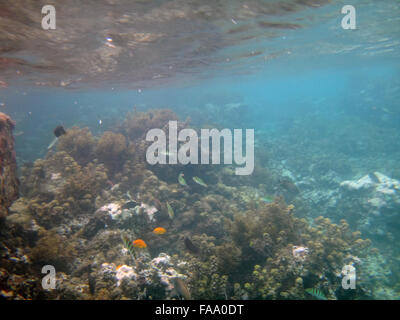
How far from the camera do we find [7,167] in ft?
22.3

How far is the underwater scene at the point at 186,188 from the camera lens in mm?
5023

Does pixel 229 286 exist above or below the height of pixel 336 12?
below

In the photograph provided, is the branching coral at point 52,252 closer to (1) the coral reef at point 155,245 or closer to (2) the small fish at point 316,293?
(1) the coral reef at point 155,245

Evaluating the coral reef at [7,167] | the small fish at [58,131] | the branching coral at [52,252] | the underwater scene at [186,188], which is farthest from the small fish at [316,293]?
the small fish at [58,131]

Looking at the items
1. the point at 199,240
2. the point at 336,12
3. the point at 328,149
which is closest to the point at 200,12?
the point at 336,12

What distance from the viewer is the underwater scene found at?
5.02m

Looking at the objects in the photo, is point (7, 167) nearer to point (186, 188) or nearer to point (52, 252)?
point (52, 252)

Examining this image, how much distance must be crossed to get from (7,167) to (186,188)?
23.0ft

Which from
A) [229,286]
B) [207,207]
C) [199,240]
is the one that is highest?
[207,207]

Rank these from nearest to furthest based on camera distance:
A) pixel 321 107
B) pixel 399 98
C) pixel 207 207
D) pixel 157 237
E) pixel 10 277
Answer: pixel 10 277 → pixel 157 237 → pixel 207 207 → pixel 399 98 → pixel 321 107

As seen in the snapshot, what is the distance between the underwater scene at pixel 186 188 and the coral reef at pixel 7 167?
0.17ft

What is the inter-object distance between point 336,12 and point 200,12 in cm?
897

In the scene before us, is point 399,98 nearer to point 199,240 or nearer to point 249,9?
point 249,9
